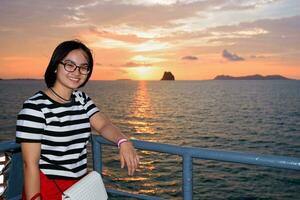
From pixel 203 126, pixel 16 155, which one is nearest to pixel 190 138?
pixel 203 126

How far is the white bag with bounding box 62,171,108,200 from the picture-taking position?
223 cm

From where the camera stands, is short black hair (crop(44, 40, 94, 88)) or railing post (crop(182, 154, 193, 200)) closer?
short black hair (crop(44, 40, 94, 88))

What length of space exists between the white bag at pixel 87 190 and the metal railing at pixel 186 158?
26.9 inches

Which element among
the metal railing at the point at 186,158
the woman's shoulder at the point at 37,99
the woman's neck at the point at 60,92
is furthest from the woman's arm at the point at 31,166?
the metal railing at the point at 186,158

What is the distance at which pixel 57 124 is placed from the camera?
2512 mm

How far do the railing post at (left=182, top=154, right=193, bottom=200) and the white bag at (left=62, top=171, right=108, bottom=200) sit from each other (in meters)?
0.79

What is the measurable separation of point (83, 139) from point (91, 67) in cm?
65

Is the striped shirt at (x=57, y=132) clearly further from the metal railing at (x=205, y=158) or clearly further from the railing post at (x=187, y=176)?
the railing post at (x=187, y=176)

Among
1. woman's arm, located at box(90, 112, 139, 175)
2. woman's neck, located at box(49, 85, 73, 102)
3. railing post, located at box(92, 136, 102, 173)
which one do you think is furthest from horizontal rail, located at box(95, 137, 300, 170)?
woman's neck, located at box(49, 85, 73, 102)

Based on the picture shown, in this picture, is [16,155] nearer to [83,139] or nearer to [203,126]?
[83,139]

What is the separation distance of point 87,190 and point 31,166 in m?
0.46

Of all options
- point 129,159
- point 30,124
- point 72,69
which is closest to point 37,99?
point 30,124

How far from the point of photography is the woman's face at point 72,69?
2629 mm

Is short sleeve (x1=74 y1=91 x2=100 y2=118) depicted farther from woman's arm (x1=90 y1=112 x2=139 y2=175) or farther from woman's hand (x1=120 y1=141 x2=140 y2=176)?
woman's hand (x1=120 y1=141 x2=140 y2=176)
